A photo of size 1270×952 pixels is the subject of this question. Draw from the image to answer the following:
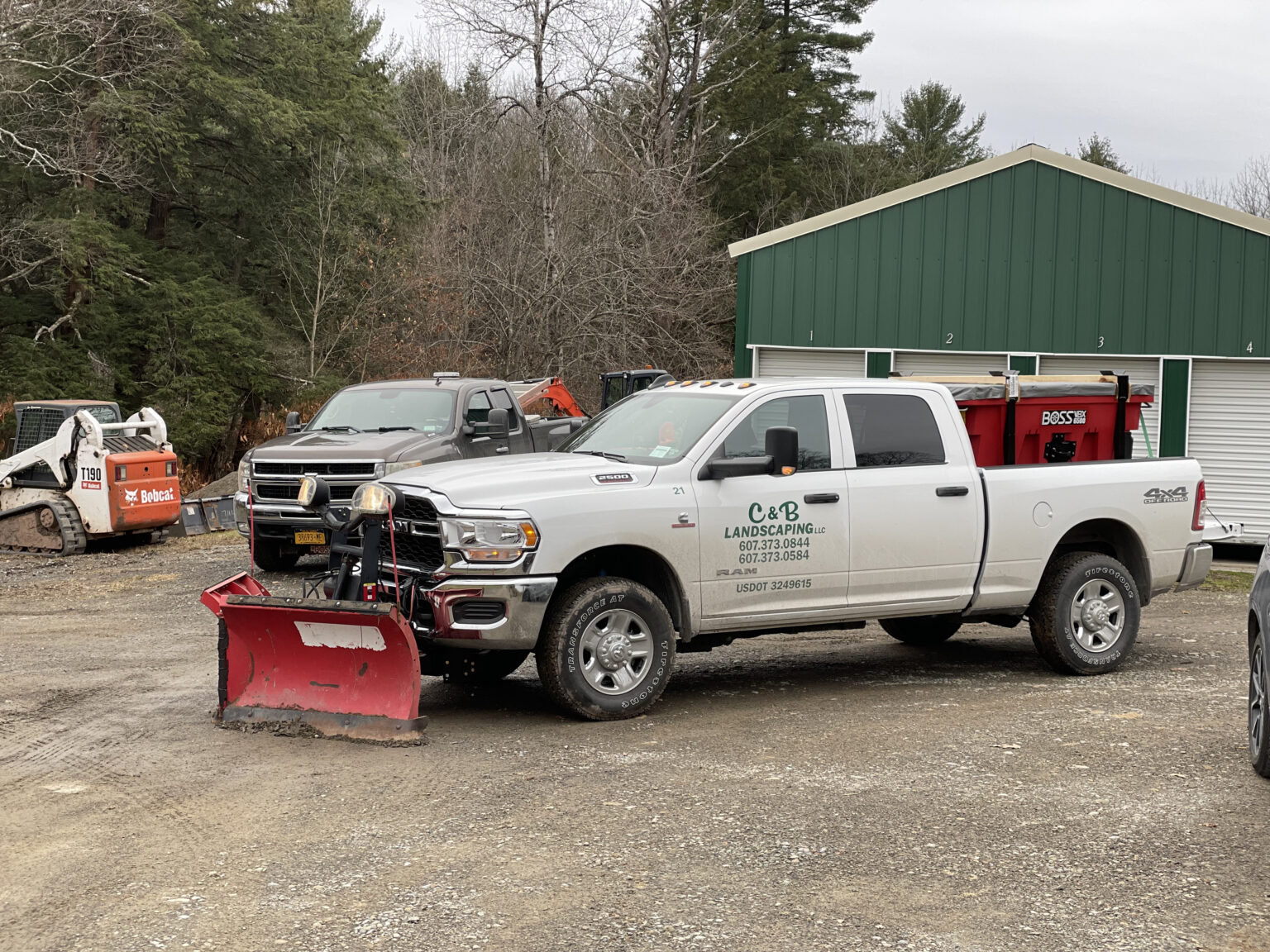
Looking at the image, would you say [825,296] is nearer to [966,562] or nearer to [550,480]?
[966,562]

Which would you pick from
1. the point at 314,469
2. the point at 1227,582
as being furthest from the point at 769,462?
the point at 1227,582

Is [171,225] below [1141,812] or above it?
above

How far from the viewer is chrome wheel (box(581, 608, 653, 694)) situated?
772 cm

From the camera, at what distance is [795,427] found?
28.2ft

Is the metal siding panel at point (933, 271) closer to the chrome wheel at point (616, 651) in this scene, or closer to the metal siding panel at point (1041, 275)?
the metal siding panel at point (1041, 275)

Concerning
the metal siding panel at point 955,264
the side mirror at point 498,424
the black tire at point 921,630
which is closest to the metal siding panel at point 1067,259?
the metal siding panel at point 955,264

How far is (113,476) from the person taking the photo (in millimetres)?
16547

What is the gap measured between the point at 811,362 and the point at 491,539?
42.0ft

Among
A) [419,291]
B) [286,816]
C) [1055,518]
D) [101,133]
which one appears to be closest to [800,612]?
[1055,518]

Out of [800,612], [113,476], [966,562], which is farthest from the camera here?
[113,476]

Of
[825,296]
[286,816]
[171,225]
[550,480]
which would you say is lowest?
[286,816]

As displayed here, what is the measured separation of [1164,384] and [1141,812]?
13273mm

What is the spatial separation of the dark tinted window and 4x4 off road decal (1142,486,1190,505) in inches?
302

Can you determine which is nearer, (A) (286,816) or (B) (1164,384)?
(A) (286,816)
